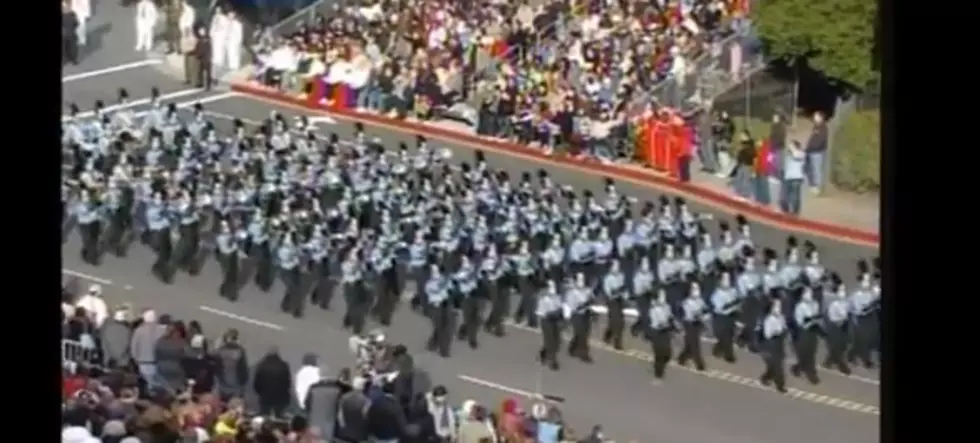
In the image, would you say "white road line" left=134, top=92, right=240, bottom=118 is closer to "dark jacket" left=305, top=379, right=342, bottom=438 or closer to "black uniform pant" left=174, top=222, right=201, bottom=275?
"black uniform pant" left=174, top=222, right=201, bottom=275

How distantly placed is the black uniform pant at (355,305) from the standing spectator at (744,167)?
53 centimetres

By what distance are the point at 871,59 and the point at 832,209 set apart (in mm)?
209

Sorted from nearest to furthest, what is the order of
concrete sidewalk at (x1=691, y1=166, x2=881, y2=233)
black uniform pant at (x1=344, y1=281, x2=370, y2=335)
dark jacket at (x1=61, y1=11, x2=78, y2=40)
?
dark jacket at (x1=61, y1=11, x2=78, y2=40) → concrete sidewalk at (x1=691, y1=166, x2=881, y2=233) → black uniform pant at (x1=344, y1=281, x2=370, y2=335)

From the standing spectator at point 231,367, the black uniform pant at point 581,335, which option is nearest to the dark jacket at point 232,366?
the standing spectator at point 231,367

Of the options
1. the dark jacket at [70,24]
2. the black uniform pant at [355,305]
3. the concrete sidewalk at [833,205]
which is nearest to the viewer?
the dark jacket at [70,24]

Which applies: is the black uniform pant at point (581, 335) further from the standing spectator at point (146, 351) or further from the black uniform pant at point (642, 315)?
the standing spectator at point (146, 351)

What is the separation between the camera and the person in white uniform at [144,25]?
213 cm

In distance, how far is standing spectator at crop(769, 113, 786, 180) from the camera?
221 centimetres

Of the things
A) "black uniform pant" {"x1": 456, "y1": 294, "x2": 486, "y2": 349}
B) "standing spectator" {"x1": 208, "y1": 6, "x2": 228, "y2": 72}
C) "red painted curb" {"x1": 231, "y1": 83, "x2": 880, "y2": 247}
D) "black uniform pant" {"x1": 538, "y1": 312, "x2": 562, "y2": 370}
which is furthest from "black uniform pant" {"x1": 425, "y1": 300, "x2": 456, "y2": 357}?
"standing spectator" {"x1": 208, "y1": 6, "x2": 228, "y2": 72}

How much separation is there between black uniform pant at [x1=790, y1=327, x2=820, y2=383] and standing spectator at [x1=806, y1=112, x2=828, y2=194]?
198 mm

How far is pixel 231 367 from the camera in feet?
7.02

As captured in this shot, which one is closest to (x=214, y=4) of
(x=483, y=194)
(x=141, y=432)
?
(x=483, y=194)

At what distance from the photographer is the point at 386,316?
7.17ft
